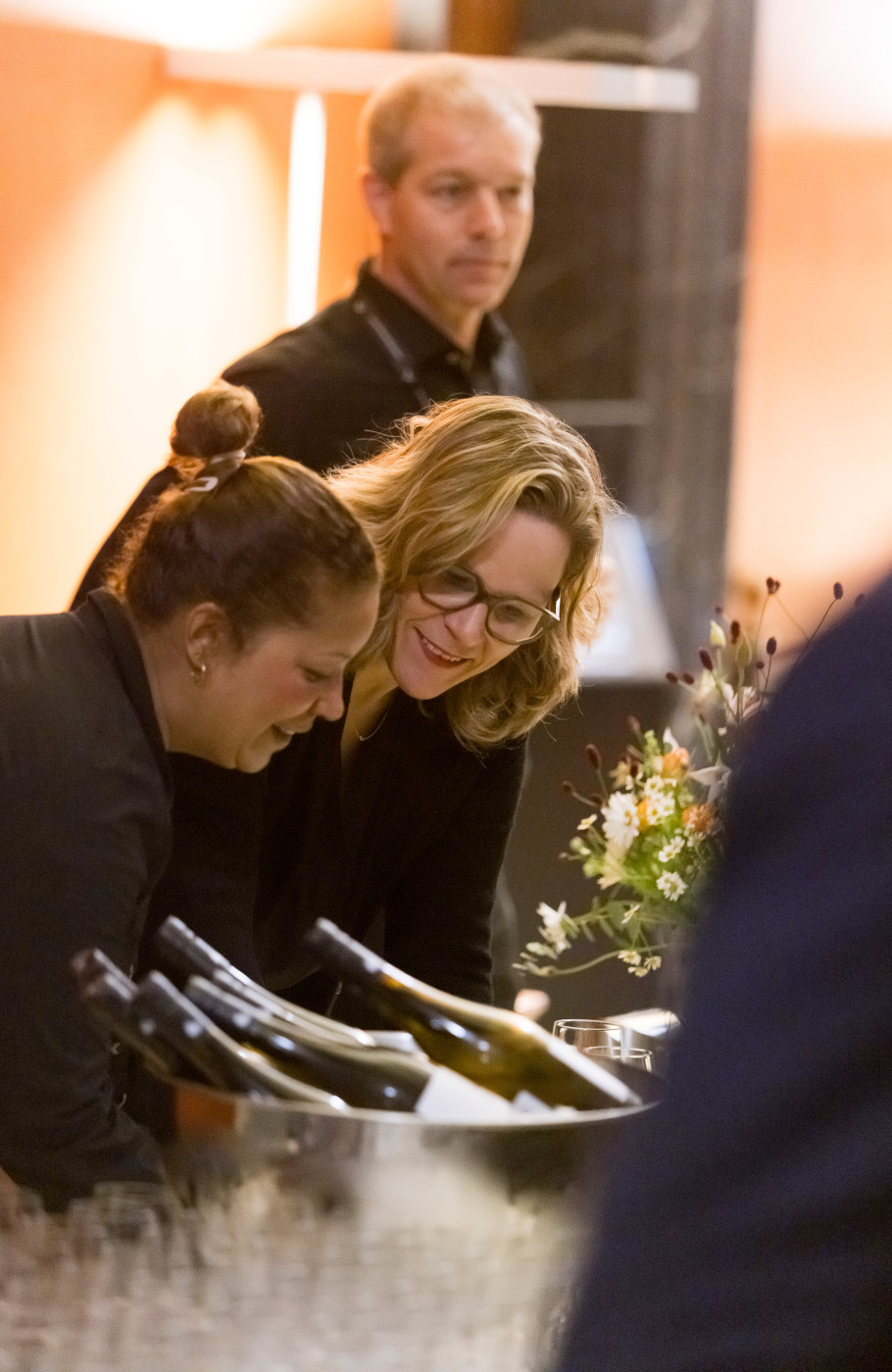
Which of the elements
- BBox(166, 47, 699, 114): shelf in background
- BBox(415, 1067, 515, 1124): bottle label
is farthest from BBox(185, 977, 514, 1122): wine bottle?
BBox(166, 47, 699, 114): shelf in background

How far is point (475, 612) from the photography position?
146 cm

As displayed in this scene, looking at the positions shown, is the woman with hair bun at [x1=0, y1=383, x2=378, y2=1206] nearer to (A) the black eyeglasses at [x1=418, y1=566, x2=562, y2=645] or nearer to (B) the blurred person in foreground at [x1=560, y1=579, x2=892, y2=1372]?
(A) the black eyeglasses at [x1=418, y1=566, x2=562, y2=645]

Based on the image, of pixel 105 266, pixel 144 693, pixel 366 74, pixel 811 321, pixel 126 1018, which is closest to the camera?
pixel 126 1018

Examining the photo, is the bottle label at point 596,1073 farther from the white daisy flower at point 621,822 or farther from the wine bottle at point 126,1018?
the white daisy flower at point 621,822

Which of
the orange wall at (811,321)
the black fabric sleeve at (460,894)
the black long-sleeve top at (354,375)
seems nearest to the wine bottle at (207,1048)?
the black fabric sleeve at (460,894)

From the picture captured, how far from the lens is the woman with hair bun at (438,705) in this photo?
4.70 ft

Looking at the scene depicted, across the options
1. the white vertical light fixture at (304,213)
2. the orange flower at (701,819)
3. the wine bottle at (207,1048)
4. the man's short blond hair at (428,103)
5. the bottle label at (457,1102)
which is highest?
the man's short blond hair at (428,103)

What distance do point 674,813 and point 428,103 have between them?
136 cm

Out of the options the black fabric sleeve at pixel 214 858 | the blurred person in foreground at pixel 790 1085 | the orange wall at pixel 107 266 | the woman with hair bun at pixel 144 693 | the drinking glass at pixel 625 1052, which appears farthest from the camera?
the orange wall at pixel 107 266

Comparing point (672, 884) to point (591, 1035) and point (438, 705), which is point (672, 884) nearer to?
point (591, 1035)

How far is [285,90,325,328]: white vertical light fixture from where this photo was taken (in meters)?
3.25

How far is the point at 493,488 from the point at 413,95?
113 cm

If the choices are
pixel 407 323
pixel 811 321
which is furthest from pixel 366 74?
pixel 811 321

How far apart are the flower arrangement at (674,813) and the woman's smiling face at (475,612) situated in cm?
15
